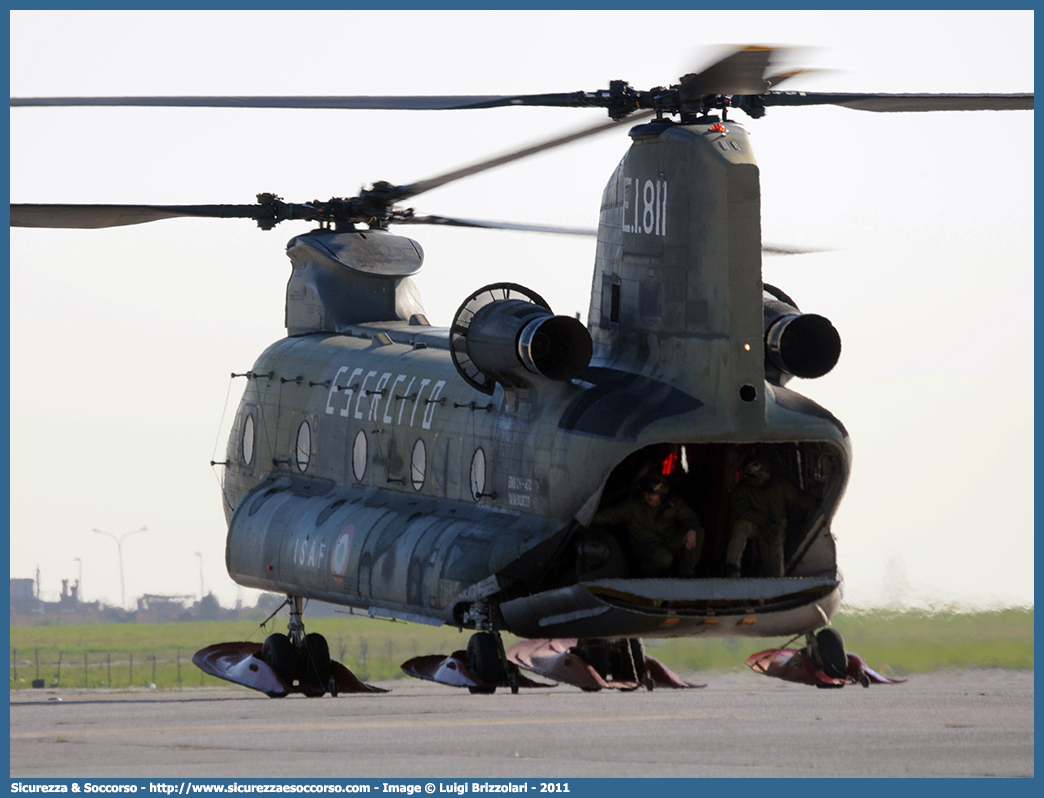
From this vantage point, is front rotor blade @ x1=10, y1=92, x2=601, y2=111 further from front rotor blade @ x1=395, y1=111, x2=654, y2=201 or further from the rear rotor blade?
the rear rotor blade

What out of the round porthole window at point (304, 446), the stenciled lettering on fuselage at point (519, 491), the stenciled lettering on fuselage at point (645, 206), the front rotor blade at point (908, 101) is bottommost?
the stenciled lettering on fuselage at point (519, 491)

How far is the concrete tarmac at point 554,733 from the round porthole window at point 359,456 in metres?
3.48

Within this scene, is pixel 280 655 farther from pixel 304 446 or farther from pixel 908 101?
pixel 908 101

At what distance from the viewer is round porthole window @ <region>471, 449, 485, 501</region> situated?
25.8m

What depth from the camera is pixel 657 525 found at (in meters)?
Answer: 24.2

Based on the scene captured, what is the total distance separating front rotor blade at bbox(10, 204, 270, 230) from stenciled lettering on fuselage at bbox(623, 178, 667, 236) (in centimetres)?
735

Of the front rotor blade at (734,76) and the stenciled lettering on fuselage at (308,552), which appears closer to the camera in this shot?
the front rotor blade at (734,76)

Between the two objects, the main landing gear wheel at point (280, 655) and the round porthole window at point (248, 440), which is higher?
the round porthole window at point (248, 440)

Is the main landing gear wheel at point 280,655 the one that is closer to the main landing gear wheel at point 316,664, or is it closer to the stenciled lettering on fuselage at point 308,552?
the main landing gear wheel at point 316,664

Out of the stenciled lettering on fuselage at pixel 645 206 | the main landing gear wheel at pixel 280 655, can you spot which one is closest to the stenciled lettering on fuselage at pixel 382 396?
the main landing gear wheel at pixel 280 655

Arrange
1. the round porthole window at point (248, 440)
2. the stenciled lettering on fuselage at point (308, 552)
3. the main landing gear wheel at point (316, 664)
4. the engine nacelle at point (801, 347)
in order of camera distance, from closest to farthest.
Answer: the engine nacelle at point (801, 347)
the stenciled lettering on fuselage at point (308, 552)
the main landing gear wheel at point (316, 664)
the round porthole window at point (248, 440)

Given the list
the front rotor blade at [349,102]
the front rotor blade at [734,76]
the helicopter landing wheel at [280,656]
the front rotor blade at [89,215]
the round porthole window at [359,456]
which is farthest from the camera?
the helicopter landing wheel at [280,656]

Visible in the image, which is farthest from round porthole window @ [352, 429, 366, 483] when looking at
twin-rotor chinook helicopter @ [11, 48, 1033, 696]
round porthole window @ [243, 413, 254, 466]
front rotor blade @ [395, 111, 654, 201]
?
front rotor blade @ [395, 111, 654, 201]

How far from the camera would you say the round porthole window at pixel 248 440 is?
31.5 m
